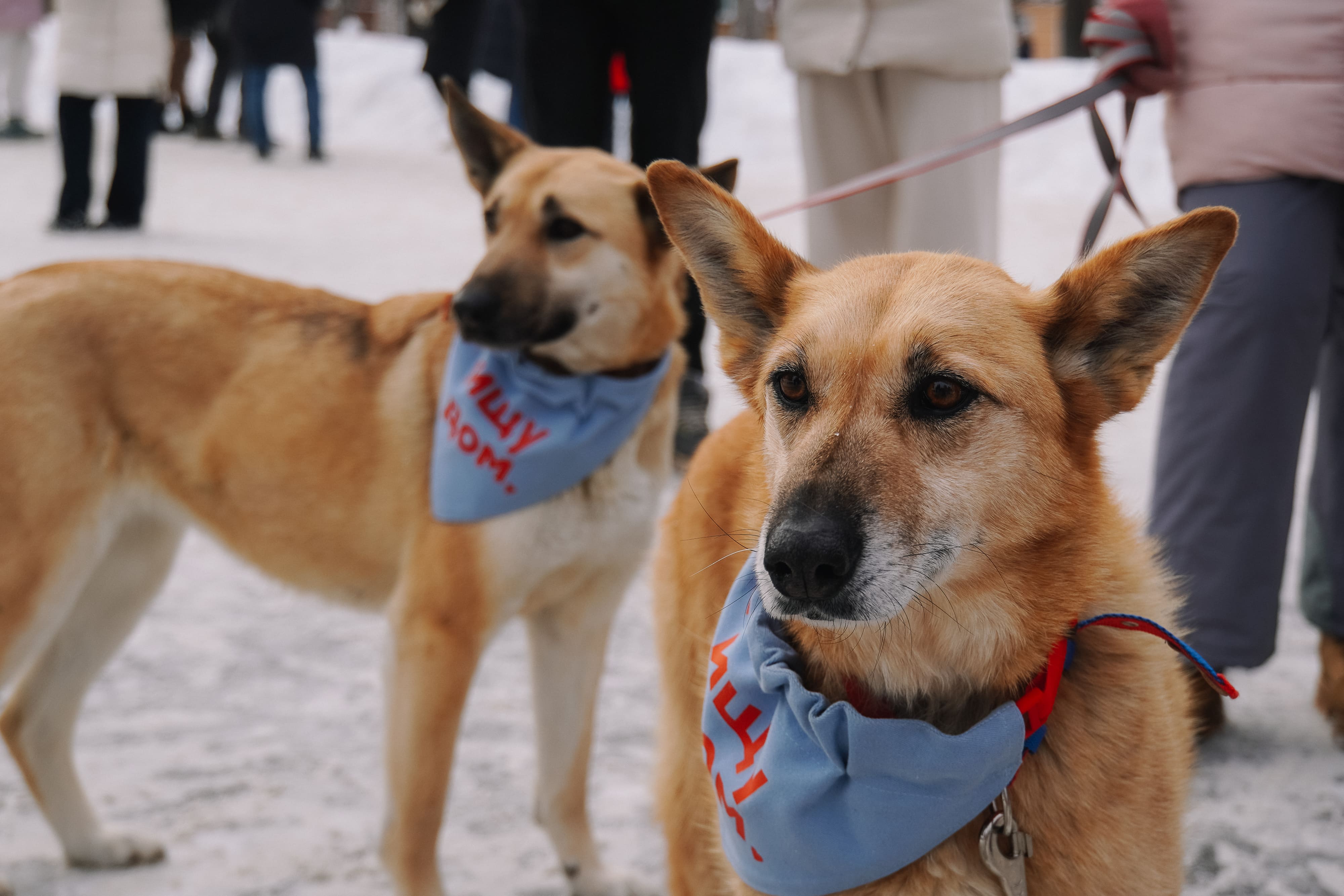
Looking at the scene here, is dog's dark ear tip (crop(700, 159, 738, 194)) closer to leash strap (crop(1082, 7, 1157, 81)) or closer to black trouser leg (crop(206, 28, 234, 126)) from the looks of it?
leash strap (crop(1082, 7, 1157, 81))

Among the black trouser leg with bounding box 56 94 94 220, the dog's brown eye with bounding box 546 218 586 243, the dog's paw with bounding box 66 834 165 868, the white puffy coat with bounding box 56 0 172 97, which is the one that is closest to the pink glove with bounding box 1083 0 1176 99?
the dog's brown eye with bounding box 546 218 586 243

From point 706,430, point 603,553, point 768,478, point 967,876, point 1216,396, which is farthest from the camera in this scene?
point 706,430

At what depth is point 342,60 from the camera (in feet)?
65.8

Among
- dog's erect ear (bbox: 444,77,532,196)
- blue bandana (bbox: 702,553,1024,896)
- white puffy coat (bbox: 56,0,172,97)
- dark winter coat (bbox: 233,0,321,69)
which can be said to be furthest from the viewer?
dark winter coat (bbox: 233,0,321,69)

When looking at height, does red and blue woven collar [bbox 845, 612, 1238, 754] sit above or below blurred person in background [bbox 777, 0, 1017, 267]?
below

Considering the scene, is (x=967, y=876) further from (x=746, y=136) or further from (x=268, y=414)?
(x=746, y=136)

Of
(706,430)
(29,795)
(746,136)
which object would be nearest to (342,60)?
(746,136)

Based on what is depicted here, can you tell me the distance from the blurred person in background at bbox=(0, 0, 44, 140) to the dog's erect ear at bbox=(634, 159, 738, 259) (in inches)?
466

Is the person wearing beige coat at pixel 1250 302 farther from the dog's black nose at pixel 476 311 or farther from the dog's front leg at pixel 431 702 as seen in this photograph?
the dog's front leg at pixel 431 702

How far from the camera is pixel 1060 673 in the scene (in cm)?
165

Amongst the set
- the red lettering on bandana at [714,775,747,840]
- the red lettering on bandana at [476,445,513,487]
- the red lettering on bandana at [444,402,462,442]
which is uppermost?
the red lettering on bandana at [444,402,462,442]

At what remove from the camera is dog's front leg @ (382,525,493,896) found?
2.40 m

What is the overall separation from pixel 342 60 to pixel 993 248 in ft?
61.2

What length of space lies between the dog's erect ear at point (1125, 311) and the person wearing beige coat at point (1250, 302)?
3.84ft
